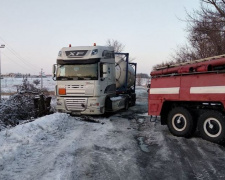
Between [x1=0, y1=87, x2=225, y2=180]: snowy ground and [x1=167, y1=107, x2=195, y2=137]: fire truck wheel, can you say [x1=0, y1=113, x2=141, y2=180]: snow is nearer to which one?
[x1=0, y1=87, x2=225, y2=180]: snowy ground

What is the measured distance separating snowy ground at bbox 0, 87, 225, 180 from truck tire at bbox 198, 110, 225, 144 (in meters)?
0.21

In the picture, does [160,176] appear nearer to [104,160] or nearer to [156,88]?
[104,160]

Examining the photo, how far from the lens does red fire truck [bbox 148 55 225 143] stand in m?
6.80

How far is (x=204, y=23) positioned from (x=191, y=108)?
11.9 metres

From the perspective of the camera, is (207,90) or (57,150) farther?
(207,90)

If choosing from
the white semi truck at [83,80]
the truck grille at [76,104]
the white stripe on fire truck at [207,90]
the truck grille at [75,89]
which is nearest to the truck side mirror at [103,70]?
the white semi truck at [83,80]

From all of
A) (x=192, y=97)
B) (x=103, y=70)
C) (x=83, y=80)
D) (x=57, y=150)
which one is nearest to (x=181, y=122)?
(x=192, y=97)

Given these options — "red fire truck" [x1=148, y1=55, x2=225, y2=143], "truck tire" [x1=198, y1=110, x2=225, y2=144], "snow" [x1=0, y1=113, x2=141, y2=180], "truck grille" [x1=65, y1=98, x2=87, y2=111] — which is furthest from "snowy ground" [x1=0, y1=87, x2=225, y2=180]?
"truck grille" [x1=65, y1=98, x2=87, y2=111]

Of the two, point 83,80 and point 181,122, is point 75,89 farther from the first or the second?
point 181,122

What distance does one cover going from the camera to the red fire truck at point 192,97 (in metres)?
6.80

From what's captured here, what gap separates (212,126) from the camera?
6.96 metres

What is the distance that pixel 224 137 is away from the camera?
6.63 metres

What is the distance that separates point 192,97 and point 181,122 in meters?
0.96

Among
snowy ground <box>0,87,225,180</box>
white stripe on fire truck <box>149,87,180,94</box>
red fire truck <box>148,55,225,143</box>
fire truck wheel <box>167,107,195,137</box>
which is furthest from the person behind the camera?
white stripe on fire truck <box>149,87,180,94</box>
